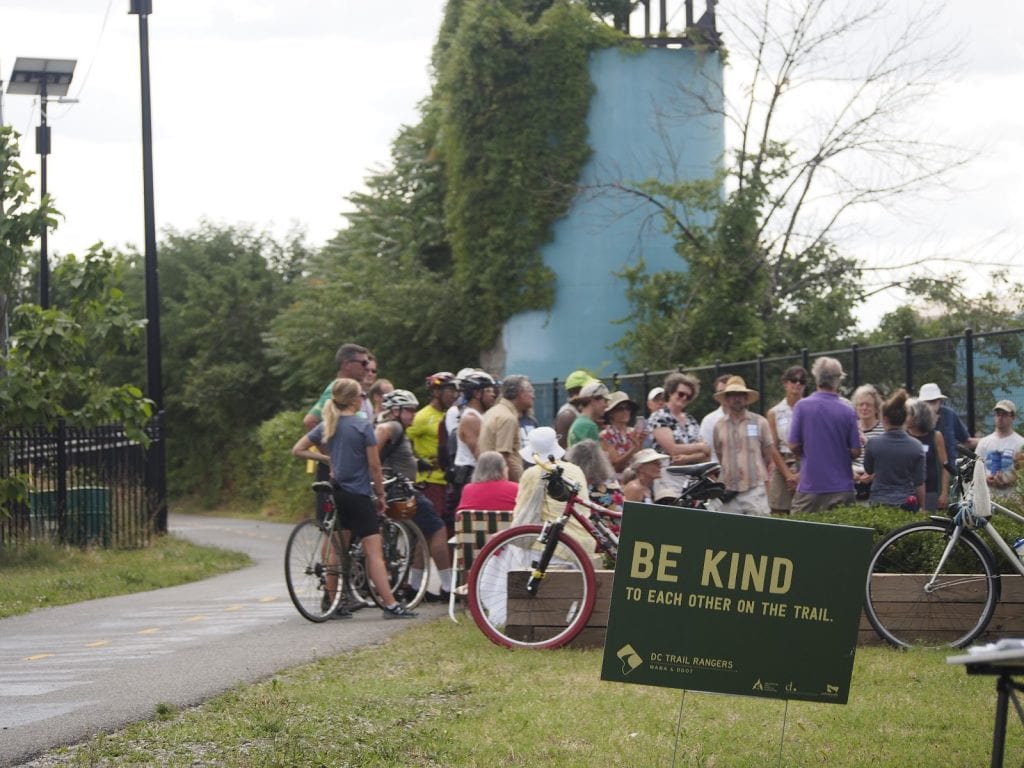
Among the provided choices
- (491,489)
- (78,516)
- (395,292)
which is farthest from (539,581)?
(395,292)

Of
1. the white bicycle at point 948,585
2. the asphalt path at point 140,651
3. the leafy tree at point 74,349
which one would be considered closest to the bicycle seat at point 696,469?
the white bicycle at point 948,585

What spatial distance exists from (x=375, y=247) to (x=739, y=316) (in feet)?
45.3

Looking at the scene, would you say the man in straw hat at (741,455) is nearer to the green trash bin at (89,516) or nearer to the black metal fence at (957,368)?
the black metal fence at (957,368)

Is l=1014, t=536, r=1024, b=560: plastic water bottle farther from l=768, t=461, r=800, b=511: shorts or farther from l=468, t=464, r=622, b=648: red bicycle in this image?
l=768, t=461, r=800, b=511: shorts

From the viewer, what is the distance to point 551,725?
7328mm

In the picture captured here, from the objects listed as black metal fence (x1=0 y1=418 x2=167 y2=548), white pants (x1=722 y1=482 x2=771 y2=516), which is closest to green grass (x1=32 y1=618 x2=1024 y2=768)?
white pants (x1=722 y1=482 x2=771 y2=516)

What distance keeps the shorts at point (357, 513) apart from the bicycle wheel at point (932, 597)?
412 cm

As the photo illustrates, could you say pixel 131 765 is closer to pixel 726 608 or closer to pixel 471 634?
pixel 726 608

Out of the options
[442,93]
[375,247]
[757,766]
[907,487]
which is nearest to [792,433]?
[907,487]

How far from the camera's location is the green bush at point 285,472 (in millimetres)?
37094

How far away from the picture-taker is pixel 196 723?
763 centimetres

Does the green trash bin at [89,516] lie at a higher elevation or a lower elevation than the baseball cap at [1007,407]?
lower

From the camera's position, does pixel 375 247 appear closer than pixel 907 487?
No

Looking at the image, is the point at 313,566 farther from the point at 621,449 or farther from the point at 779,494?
the point at 779,494
